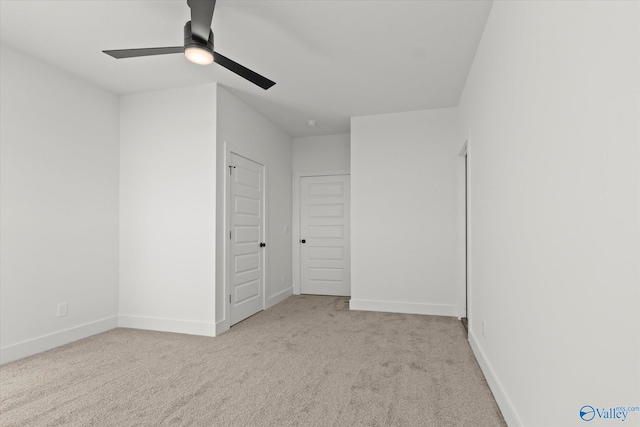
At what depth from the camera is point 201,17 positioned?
2.08m

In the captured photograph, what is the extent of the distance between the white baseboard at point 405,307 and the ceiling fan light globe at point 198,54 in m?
3.52

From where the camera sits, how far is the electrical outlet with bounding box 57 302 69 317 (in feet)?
10.8

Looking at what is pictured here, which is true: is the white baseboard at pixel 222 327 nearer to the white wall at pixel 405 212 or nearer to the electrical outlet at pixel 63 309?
the electrical outlet at pixel 63 309

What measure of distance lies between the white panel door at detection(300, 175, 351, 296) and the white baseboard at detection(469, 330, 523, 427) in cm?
290

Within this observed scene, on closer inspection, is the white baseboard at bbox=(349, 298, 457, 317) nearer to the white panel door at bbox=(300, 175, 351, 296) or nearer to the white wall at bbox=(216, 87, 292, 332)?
the white panel door at bbox=(300, 175, 351, 296)

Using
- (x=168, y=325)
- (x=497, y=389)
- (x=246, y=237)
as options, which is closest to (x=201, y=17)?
(x=246, y=237)

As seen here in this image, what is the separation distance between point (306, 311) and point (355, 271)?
33.9 inches

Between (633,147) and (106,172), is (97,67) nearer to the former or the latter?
(106,172)

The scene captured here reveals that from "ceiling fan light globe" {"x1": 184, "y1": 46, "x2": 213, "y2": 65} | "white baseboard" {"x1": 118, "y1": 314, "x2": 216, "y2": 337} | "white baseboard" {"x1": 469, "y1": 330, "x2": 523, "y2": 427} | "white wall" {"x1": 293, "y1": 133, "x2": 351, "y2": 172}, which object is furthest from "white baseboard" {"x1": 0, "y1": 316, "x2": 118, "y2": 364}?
"white baseboard" {"x1": 469, "y1": 330, "x2": 523, "y2": 427}

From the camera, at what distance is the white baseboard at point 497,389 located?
1864 millimetres

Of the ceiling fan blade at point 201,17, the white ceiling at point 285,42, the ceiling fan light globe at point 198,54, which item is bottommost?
the ceiling fan light globe at point 198,54

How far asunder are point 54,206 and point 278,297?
120 inches

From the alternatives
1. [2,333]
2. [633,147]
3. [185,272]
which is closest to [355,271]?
[185,272]

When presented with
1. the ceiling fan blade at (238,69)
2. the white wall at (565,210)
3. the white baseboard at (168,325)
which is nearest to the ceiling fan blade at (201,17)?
the ceiling fan blade at (238,69)
